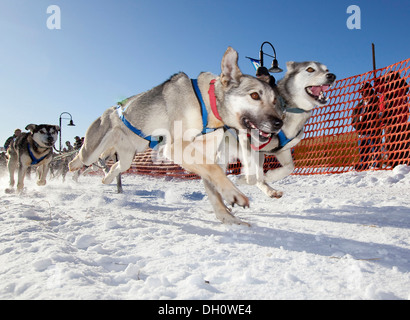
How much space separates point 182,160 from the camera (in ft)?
8.98

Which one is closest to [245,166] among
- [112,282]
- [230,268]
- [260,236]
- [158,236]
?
[260,236]

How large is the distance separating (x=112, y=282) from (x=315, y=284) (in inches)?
37.4

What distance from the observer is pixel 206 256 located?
169 cm

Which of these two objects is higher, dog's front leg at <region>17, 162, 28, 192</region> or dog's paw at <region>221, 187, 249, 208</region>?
dog's front leg at <region>17, 162, 28, 192</region>

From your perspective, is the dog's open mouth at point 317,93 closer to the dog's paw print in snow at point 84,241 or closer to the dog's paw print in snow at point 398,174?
the dog's paw print in snow at point 398,174

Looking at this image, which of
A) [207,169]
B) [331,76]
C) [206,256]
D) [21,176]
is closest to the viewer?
[206,256]

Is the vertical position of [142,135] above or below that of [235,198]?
above

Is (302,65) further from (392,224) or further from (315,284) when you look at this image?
(315,284)

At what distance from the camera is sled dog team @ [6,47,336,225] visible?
277 cm

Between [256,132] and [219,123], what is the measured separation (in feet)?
1.38

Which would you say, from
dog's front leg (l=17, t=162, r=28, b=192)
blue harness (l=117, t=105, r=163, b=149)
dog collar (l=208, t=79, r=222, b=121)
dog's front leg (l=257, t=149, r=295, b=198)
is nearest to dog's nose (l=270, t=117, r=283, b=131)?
dog collar (l=208, t=79, r=222, b=121)

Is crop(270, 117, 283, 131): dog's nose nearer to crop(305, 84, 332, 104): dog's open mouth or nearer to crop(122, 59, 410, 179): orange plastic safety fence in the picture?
crop(305, 84, 332, 104): dog's open mouth

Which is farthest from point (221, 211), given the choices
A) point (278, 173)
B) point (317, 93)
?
point (317, 93)

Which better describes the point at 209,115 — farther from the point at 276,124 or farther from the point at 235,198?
the point at 235,198
